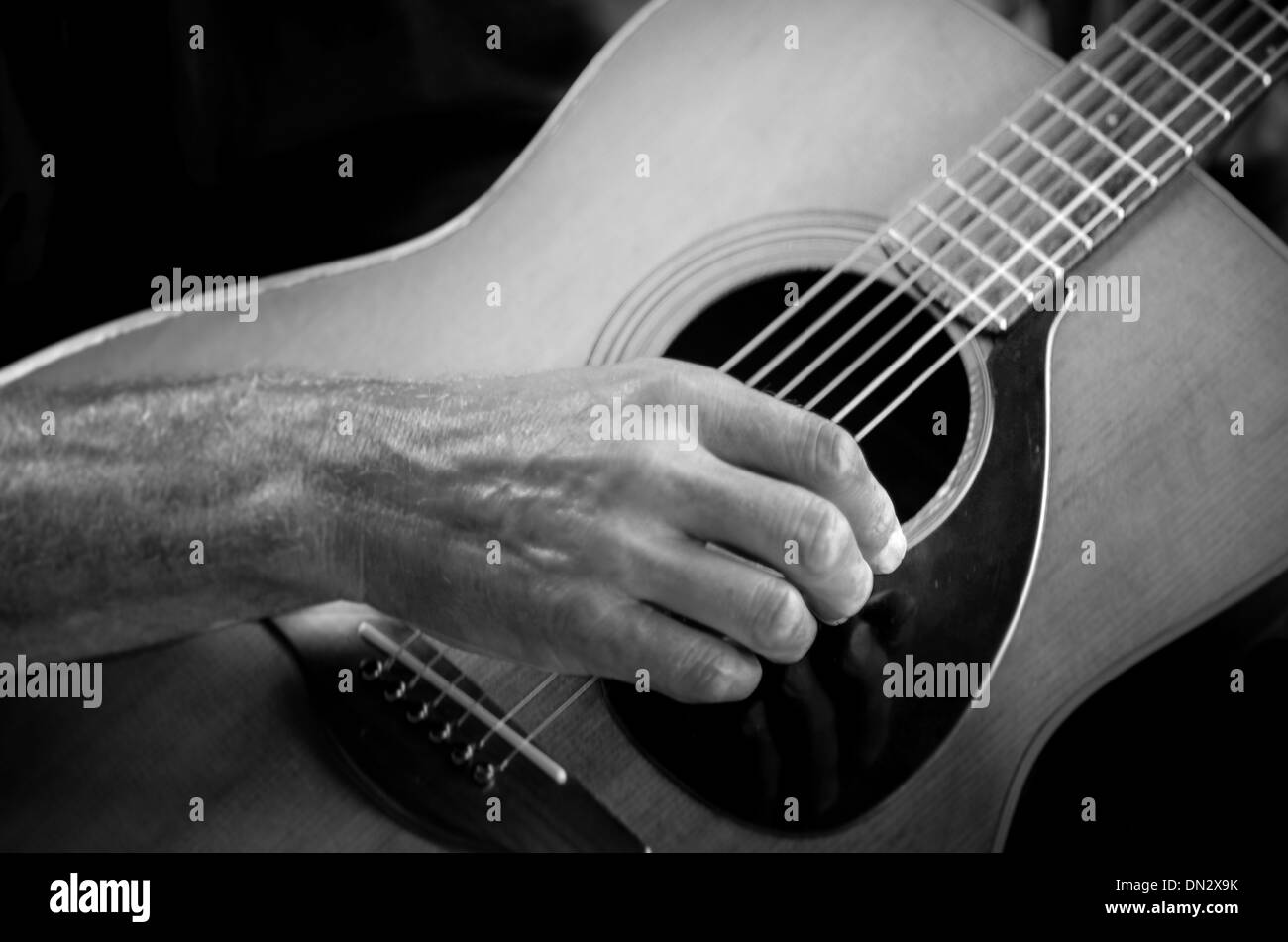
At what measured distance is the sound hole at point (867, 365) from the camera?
3.02 ft

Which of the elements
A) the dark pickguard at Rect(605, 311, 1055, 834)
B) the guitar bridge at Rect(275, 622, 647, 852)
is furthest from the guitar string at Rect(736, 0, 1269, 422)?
the guitar bridge at Rect(275, 622, 647, 852)

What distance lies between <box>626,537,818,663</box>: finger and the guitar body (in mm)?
130

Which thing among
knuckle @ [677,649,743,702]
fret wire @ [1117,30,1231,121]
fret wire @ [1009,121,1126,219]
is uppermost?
fret wire @ [1117,30,1231,121]

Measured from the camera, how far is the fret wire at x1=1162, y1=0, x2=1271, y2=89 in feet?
3.33

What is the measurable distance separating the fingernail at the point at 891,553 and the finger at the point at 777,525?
34 millimetres

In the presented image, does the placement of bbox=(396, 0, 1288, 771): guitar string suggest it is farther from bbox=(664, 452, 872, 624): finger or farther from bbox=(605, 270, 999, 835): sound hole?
bbox=(664, 452, 872, 624): finger

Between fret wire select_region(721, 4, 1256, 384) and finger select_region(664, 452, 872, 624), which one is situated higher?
fret wire select_region(721, 4, 1256, 384)

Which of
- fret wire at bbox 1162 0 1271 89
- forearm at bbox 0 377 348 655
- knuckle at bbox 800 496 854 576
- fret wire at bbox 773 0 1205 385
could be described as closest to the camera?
knuckle at bbox 800 496 854 576

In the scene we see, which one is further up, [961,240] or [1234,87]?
[1234,87]

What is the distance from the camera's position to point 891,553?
2.47 ft

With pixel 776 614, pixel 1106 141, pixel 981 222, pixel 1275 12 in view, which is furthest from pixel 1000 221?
pixel 776 614

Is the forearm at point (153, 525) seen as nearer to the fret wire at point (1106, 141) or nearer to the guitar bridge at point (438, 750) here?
the guitar bridge at point (438, 750)

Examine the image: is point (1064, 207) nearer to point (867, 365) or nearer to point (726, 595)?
point (867, 365)

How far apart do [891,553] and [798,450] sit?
99 millimetres
